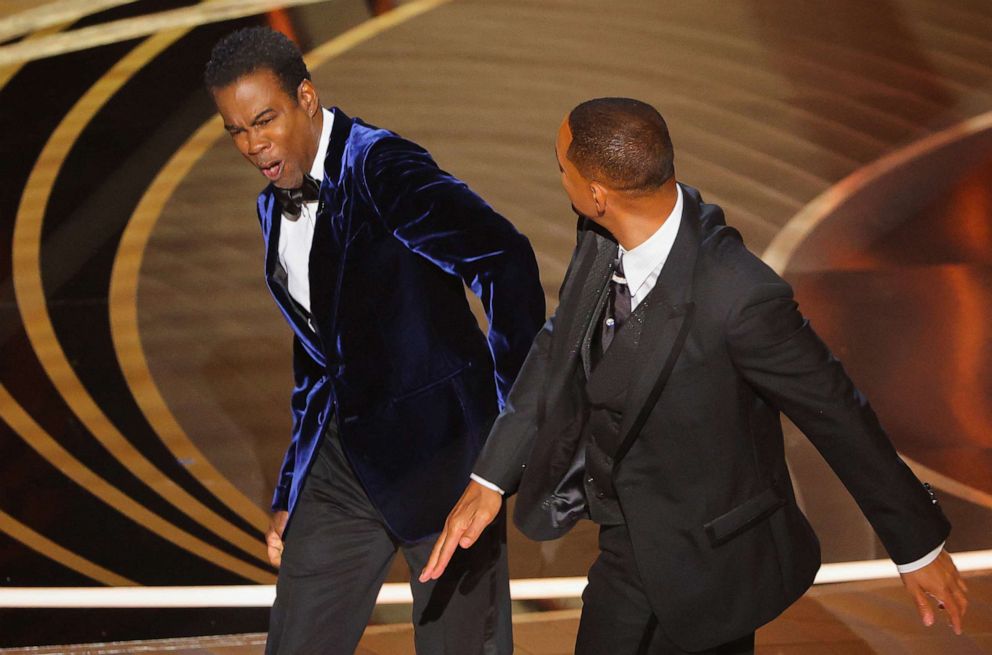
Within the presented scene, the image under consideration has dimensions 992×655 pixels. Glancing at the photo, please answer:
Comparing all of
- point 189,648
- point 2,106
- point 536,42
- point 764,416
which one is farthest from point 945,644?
point 2,106

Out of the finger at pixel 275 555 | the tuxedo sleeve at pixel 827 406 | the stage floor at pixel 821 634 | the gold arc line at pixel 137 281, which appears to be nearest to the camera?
the tuxedo sleeve at pixel 827 406

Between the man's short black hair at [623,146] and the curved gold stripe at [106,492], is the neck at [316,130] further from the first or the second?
the curved gold stripe at [106,492]

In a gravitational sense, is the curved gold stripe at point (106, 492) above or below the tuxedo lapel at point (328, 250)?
below

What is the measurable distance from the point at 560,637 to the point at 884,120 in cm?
273

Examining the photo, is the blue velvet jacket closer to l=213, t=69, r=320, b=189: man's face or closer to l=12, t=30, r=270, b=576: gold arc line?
l=213, t=69, r=320, b=189: man's face

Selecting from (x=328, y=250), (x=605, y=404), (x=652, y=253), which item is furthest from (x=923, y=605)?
(x=328, y=250)

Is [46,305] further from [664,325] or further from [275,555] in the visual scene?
[664,325]

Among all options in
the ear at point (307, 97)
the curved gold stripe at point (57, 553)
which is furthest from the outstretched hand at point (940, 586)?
the curved gold stripe at point (57, 553)

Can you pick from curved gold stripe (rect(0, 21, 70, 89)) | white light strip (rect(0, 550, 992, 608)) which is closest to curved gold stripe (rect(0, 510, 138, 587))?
white light strip (rect(0, 550, 992, 608))

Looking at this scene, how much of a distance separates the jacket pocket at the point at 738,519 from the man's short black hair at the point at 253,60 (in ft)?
3.44

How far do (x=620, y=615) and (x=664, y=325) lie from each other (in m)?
0.49

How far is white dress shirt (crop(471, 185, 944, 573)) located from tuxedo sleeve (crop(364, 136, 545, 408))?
0.24 m

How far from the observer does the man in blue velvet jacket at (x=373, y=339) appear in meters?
1.91

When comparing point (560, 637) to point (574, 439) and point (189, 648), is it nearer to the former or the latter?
point (189, 648)
